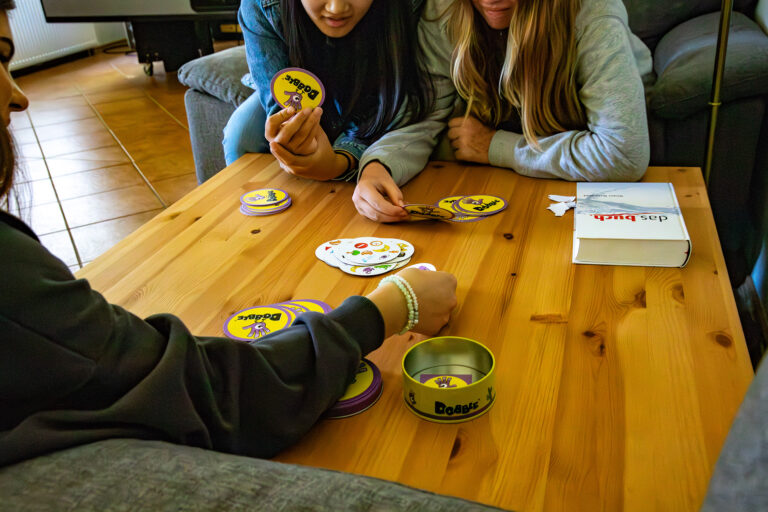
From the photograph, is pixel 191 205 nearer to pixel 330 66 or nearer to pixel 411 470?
pixel 330 66

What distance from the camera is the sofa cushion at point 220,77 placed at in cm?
221

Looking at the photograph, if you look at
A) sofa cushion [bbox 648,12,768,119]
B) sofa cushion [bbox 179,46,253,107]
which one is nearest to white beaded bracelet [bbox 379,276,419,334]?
sofa cushion [bbox 648,12,768,119]

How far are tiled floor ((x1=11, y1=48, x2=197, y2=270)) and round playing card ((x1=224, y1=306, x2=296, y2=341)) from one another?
4.58ft

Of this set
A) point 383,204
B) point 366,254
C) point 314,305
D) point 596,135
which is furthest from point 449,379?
point 596,135

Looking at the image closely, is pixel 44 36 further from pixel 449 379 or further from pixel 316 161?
pixel 449 379

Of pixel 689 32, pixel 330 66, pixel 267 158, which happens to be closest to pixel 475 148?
pixel 330 66

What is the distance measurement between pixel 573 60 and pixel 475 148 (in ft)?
0.93

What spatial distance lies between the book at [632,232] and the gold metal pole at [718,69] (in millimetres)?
486

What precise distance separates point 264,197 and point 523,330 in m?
0.70

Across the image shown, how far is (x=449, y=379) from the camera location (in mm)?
810

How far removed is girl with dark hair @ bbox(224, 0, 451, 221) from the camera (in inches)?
56.3

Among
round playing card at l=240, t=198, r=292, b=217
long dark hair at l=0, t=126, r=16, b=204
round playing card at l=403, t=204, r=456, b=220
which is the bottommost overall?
round playing card at l=240, t=198, r=292, b=217

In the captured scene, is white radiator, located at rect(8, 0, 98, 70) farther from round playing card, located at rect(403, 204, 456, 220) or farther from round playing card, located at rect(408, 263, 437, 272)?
round playing card, located at rect(408, 263, 437, 272)

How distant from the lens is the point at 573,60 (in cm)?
138
